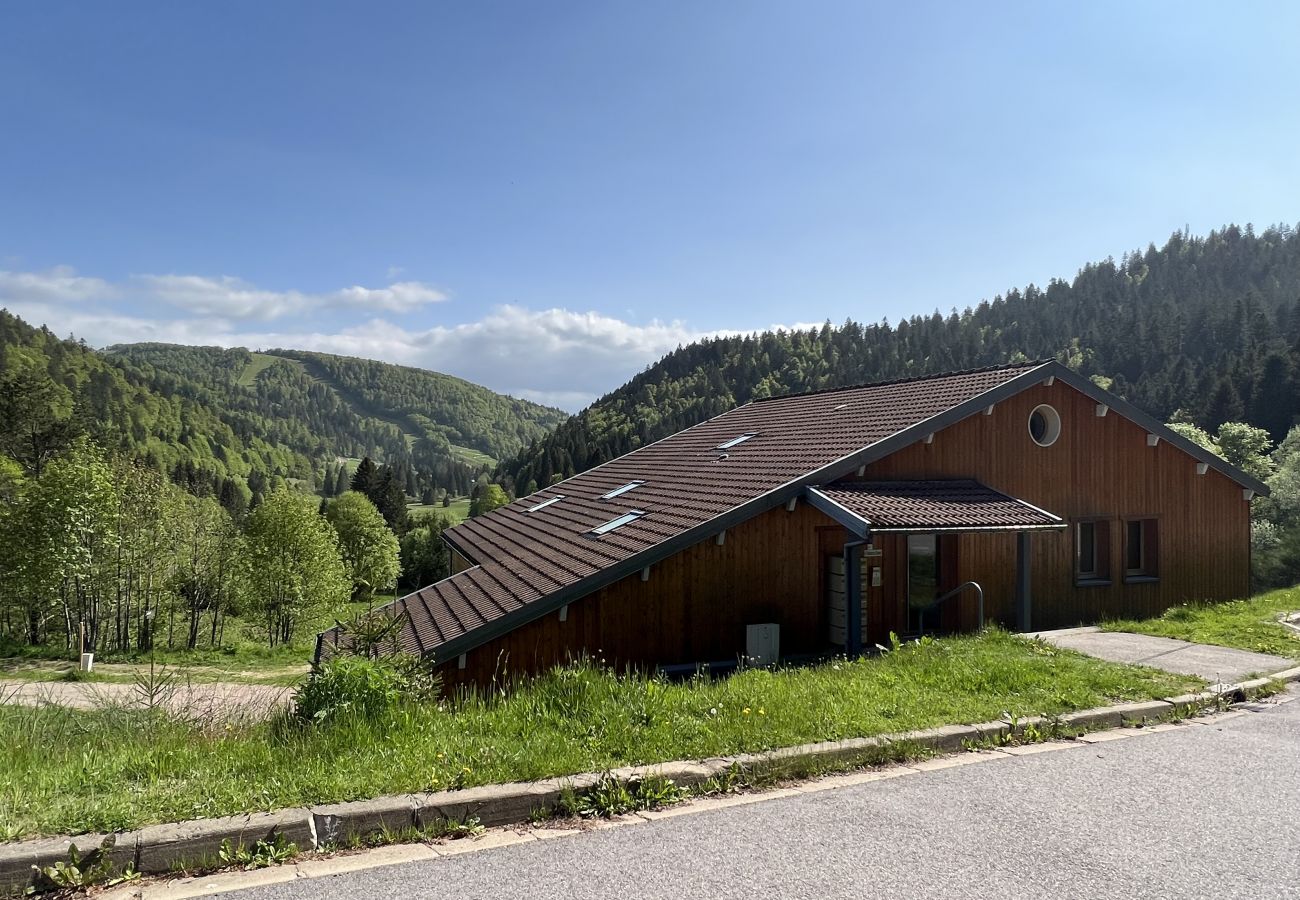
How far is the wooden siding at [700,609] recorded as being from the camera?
36.6 feet

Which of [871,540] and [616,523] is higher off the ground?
[616,523]

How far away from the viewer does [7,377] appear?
62.0m

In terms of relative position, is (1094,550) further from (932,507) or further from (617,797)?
(617,797)

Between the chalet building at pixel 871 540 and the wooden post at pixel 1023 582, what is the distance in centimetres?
3

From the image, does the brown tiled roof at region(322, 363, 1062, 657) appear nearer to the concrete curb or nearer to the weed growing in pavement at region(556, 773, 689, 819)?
the concrete curb

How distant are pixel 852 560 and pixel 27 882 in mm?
10112

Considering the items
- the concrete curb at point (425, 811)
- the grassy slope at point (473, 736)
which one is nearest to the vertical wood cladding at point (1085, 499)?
→ the grassy slope at point (473, 736)

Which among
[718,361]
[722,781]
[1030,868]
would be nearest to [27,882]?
[722,781]

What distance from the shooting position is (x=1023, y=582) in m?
13.1

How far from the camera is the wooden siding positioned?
36.6ft

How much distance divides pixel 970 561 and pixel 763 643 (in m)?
4.41

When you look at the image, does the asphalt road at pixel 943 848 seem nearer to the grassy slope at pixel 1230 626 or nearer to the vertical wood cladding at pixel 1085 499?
the grassy slope at pixel 1230 626

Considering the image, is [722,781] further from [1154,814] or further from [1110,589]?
[1110,589]

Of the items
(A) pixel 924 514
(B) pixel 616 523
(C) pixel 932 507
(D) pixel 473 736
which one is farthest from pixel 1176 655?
(D) pixel 473 736
